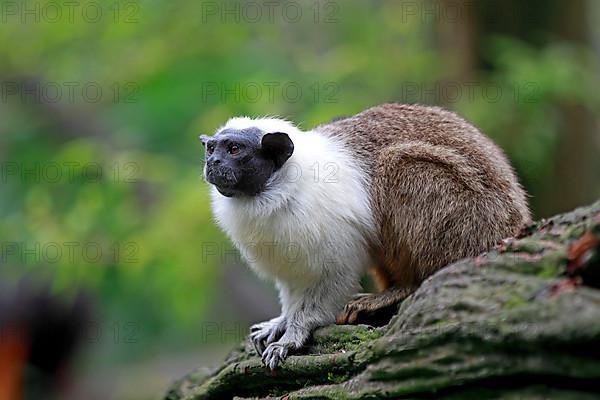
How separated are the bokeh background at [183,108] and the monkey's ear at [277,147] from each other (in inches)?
148

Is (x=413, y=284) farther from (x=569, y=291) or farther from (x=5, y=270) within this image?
(x=5, y=270)

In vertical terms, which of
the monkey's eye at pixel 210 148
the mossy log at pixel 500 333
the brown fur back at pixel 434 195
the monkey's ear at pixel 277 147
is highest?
the monkey's eye at pixel 210 148

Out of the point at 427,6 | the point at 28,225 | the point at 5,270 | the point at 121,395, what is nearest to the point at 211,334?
the point at 121,395

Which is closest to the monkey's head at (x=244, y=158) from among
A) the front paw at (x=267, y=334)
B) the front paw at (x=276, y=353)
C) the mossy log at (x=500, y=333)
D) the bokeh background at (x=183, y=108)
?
the front paw at (x=267, y=334)

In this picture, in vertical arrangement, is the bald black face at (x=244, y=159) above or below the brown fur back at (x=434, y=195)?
above

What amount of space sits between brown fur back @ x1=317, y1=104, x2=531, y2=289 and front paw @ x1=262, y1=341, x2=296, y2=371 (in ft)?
2.54

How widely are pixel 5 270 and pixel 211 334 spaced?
4.65 meters

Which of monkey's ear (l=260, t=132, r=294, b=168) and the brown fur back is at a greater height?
monkey's ear (l=260, t=132, r=294, b=168)

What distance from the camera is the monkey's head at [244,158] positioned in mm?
4699

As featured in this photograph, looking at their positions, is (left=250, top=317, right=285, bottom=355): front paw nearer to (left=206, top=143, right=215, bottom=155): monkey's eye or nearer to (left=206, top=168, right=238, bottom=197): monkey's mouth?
(left=206, top=168, right=238, bottom=197): monkey's mouth

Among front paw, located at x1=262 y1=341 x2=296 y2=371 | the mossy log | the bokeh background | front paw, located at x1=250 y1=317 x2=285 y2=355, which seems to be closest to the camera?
the mossy log

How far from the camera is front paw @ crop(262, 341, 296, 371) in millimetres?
4457

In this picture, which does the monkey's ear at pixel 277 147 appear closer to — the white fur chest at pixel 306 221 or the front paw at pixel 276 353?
the white fur chest at pixel 306 221

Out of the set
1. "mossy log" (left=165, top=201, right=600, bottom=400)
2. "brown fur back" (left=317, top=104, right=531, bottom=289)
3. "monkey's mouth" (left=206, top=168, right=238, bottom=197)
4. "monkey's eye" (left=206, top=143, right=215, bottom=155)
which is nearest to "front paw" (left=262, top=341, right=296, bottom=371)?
"mossy log" (left=165, top=201, right=600, bottom=400)
